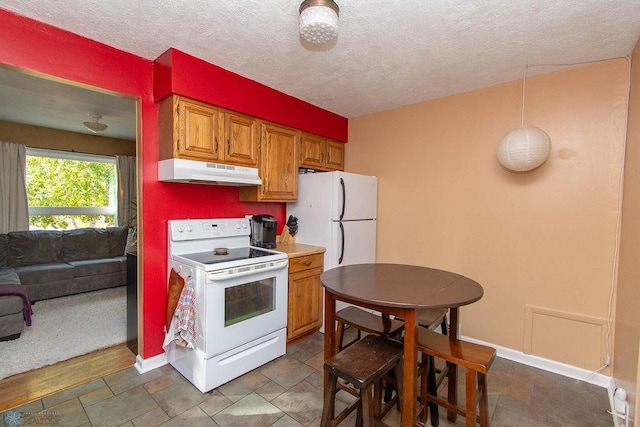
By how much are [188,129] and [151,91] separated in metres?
0.48

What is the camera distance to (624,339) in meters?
1.87

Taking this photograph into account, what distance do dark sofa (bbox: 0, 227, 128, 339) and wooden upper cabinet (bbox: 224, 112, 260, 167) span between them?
9.67ft

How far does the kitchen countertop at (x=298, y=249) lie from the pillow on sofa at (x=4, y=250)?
147 inches

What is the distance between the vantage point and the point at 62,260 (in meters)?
4.29

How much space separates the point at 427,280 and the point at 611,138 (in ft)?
6.07

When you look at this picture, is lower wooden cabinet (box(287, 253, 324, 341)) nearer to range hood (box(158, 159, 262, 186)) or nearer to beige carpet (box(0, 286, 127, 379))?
range hood (box(158, 159, 262, 186))

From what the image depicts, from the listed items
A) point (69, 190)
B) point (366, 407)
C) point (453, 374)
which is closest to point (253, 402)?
point (366, 407)

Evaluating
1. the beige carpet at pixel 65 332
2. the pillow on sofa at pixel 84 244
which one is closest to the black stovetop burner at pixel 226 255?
the beige carpet at pixel 65 332

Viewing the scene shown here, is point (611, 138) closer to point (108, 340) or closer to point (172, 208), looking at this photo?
point (172, 208)

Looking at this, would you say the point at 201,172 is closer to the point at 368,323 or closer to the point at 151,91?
the point at 151,91

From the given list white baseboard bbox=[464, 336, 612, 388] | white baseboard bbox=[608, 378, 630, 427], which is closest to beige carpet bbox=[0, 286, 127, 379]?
white baseboard bbox=[464, 336, 612, 388]

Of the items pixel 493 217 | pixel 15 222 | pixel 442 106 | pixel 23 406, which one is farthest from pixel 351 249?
pixel 15 222

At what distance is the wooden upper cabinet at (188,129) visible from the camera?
221cm

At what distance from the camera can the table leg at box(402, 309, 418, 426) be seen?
1468mm
